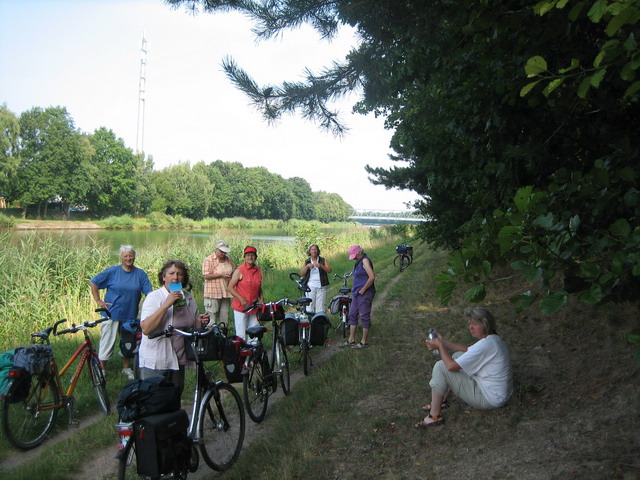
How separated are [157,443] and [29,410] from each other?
8.95 ft

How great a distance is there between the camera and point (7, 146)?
4909 cm

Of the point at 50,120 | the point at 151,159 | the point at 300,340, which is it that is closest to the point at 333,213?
the point at 151,159

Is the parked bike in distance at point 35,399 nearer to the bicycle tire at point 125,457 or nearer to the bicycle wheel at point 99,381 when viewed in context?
the bicycle wheel at point 99,381

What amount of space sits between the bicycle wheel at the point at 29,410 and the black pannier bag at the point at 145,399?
2.21m

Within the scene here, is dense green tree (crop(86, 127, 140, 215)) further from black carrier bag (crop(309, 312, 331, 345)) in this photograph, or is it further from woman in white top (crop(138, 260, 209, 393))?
woman in white top (crop(138, 260, 209, 393))

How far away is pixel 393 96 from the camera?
614cm


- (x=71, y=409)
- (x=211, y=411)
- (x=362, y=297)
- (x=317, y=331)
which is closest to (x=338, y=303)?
(x=362, y=297)

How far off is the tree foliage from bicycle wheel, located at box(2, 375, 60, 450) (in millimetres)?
3634

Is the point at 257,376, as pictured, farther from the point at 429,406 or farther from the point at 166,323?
the point at 429,406

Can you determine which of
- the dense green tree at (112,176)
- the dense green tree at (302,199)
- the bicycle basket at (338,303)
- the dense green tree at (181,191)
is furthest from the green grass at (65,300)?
the dense green tree at (302,199)

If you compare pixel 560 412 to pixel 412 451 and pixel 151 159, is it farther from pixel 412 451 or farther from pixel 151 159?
pixel 151 159

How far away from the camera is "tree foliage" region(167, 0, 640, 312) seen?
217 centimetres

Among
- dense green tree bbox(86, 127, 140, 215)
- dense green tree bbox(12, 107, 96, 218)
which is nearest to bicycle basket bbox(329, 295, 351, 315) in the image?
dense green tree bbox(12, 107, 96, 218)

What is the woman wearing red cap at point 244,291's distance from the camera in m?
7.05
